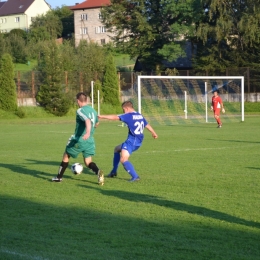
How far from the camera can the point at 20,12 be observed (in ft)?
A: 356

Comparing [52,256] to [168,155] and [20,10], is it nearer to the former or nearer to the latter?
[168,155]

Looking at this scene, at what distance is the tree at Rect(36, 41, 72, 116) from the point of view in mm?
41031

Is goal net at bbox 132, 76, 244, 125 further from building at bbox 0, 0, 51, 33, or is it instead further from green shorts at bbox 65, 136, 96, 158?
building at bbox 0, 0, 51, 33

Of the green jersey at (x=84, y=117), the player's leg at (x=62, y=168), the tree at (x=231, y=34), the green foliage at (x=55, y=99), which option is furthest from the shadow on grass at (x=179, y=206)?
the tree at (x=231, y=34)

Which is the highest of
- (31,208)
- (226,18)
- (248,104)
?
(226,18)

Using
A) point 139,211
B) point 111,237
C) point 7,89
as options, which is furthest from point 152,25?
point 111,237

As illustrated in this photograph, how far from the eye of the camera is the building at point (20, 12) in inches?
4306

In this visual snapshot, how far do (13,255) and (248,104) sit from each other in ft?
128

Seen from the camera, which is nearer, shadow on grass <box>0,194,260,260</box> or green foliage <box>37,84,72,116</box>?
shadow on grass <box>0,194,260,260</box>

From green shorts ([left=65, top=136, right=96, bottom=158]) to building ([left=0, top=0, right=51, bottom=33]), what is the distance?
331ft

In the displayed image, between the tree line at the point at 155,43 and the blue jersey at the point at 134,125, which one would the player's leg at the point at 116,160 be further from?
the tree line at the point at 155,43

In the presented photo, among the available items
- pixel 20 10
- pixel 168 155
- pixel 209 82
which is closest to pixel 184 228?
pixel 168 155

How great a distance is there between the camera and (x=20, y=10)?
109 m

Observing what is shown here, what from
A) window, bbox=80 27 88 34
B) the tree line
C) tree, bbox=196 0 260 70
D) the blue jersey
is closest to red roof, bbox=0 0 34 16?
window, bbox=80 27 88 34
